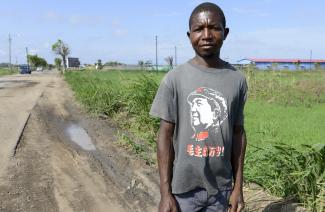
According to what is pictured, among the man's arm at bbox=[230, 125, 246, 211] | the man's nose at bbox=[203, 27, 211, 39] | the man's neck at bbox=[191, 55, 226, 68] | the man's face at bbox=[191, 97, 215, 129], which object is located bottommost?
the man's arm at bbox=[230, 125, 246, 211]

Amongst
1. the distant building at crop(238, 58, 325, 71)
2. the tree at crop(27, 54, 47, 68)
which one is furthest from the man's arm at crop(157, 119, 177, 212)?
the tree at crop(27, 54, 47, 68)

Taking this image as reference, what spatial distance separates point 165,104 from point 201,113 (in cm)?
20

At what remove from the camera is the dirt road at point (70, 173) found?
5113 millimetres

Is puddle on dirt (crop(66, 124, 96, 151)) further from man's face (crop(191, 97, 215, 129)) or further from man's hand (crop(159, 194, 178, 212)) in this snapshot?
man's face (crop(191, 97, 215, 129))

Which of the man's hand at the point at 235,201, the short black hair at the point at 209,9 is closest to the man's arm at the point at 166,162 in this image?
the man's hand at the point at 235,201

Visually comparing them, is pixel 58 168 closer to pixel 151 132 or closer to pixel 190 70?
pixel 151 132

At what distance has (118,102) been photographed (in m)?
12.0

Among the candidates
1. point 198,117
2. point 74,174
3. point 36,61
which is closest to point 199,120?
point 198,117

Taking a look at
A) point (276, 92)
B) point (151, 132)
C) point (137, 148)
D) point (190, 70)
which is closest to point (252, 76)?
point (276, 92)

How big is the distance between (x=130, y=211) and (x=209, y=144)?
279cm

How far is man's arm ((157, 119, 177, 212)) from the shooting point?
237cm

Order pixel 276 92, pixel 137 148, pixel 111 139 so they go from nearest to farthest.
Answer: pixel 137 148 → pixel 111 139 → pixel 276 92

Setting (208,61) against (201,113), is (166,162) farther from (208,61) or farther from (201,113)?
(208,61)

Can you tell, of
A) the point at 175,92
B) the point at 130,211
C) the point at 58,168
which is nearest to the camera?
the point at 175,92
